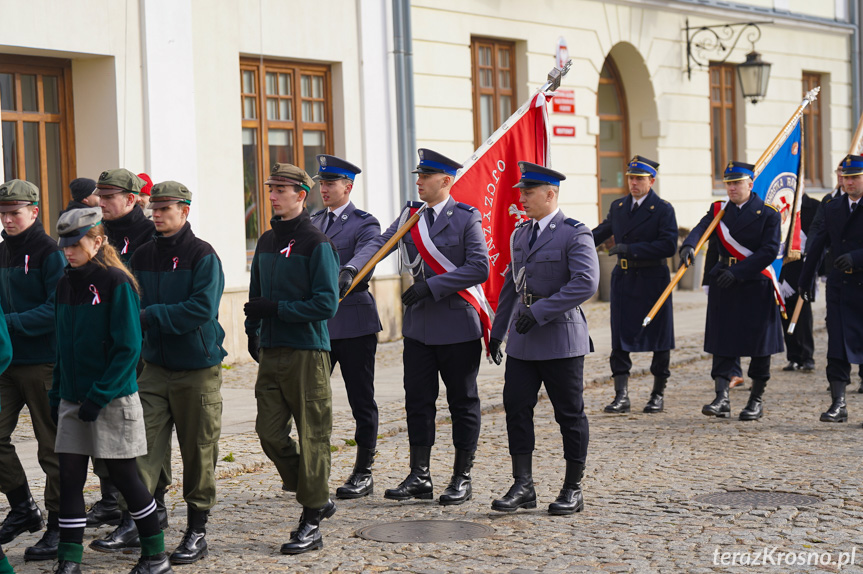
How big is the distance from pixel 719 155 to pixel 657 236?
12.3 metres

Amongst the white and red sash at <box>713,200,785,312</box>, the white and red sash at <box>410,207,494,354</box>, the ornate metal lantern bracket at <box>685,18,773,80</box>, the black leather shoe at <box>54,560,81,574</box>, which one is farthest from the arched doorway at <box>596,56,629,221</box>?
the black leather shoe at <box>54,560,81,574</box>

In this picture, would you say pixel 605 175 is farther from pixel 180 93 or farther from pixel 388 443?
pixel 388 443

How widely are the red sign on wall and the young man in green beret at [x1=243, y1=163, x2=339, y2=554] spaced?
39.8 feet

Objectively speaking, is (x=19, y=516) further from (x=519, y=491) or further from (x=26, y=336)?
(x=519, y=491)

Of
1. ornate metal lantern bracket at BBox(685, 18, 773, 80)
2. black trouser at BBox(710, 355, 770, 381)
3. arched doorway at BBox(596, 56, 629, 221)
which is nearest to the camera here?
black trouser at BBox(710, 355, 770, 381)

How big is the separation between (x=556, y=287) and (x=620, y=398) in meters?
3.50

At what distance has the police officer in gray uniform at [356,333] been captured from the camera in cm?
723

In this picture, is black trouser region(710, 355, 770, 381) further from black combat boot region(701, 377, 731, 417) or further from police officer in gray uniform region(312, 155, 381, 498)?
police officer in gray uniform region(312, 155, 381, 498)

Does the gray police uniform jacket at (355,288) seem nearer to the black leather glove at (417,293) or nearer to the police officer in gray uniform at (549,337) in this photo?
the black leather glove at (417,293)

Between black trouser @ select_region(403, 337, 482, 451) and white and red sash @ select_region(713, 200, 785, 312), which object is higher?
white and red sash @ select_region(713, 200, 785, 312)

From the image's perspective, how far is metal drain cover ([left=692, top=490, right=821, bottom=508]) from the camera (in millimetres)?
6586

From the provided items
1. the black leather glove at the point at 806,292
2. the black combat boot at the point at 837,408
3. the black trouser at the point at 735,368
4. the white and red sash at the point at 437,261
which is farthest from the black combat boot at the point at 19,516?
the black leather glove at the point at 806,292

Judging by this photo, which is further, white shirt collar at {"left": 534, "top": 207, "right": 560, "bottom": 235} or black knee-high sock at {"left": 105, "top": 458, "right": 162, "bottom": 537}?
white shirt collar at {"left": 534, "top": 207, "right": 560, "bottom": 235}

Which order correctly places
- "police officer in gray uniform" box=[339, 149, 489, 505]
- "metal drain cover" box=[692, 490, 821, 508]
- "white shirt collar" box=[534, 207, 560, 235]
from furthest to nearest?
1. "police officer in gray uniform" box=[339, 149, 489, 505]
2. "white shirt collar" box=[534, 207, 560, 235]
3. "metal drain cover" box=[692, 490, 821, 508]
